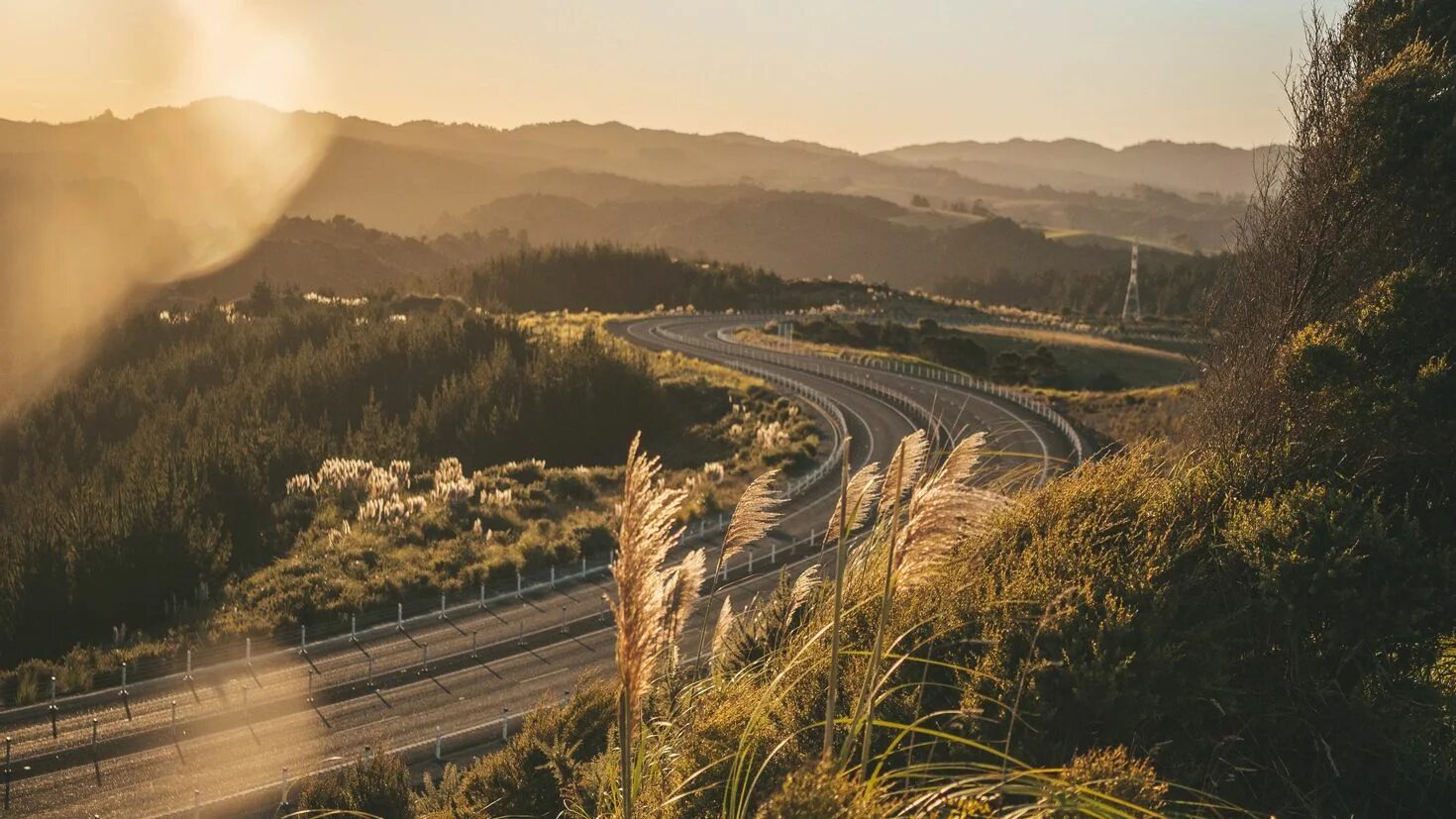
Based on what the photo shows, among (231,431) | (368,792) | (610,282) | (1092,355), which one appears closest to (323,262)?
(610,282)

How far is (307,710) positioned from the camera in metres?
20.8

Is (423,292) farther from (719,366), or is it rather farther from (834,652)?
(834,652)

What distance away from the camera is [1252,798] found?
6945 millimetres

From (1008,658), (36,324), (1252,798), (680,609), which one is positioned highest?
Answer: (680,609)

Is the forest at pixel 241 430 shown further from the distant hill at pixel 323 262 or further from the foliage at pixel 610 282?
the distant hill at pixel 323 262

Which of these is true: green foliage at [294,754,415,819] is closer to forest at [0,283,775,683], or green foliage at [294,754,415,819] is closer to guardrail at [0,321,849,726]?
guardrail at [0,321,849,726]

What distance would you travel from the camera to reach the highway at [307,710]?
57.4 ft

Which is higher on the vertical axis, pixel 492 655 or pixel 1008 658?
pixel 1008 658

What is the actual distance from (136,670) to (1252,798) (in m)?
22.3

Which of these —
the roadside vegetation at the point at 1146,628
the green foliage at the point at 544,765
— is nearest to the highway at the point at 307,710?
the roadside vegetation at the point at 1146,628

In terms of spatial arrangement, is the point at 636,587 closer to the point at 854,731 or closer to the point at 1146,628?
the point at 854,731

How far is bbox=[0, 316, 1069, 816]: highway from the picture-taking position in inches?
689

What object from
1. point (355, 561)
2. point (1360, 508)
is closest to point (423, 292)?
point (355, 561)

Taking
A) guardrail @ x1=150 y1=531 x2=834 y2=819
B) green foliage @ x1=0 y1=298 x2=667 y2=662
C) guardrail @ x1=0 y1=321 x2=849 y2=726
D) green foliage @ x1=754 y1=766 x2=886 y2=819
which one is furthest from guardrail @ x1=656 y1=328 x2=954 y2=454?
green foliage @ x1=754 y1=766 x2=886 y2=819
